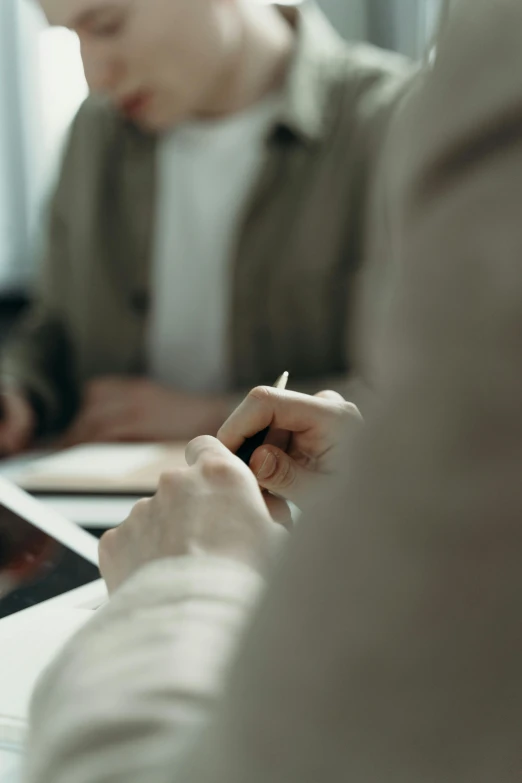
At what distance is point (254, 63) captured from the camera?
112 centimetres

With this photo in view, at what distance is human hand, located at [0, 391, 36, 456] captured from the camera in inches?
36.5

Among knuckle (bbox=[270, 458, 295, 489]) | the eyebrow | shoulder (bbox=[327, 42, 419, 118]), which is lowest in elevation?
knuckle (bbox=[270, 458, 295, 489])

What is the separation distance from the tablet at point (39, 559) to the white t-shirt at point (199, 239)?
1.86ft

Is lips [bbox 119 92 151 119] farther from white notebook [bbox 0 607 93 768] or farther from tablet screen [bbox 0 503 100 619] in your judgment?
white notebook [bbox 0 607 93 768]

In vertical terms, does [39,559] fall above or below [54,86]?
below

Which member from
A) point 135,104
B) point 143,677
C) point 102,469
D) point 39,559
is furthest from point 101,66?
point 143,677

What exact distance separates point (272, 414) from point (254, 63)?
33.7 inches

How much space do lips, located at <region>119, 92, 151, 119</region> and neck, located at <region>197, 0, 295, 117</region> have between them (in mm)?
95

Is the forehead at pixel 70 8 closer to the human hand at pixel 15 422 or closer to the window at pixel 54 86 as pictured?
the human hand at pixel 15 422

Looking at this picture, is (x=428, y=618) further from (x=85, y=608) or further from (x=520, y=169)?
(x=85, y=608)

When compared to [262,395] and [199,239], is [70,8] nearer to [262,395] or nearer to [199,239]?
[199,239]

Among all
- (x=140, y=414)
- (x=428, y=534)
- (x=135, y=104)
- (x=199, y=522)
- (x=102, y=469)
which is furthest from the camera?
(x=135, y=104)

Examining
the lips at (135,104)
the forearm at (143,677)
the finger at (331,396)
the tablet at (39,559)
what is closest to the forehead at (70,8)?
the lips at (135,104)

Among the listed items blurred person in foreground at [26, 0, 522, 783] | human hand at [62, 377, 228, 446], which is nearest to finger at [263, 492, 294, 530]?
blurred person in foreground at [26, 0, 522, 783]
